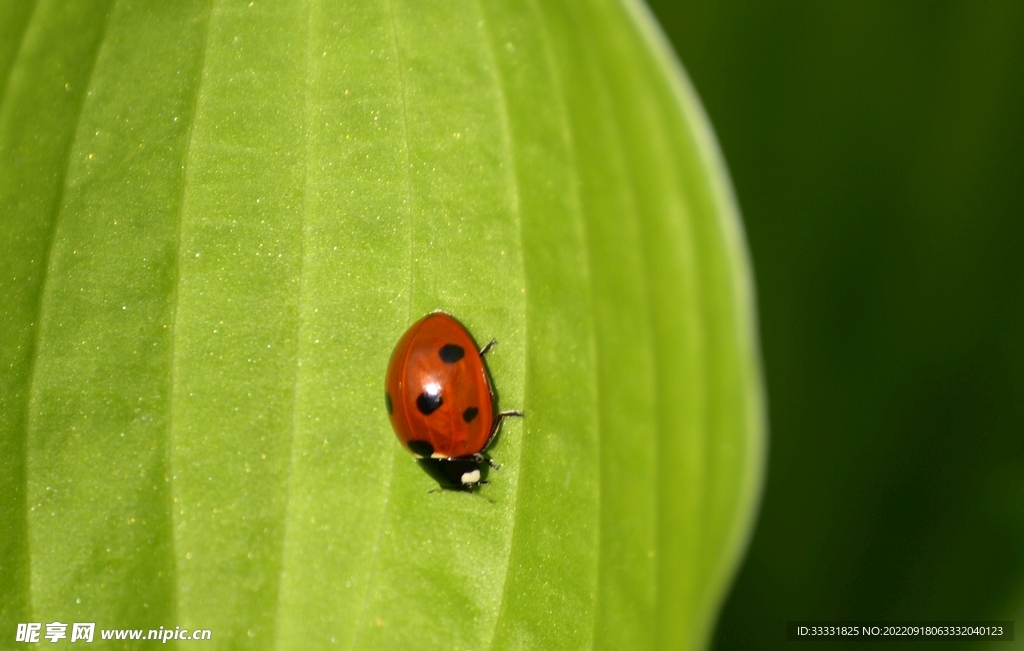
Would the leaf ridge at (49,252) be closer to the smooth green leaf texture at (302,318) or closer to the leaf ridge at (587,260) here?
the smooth green leaf texture at (302,318)

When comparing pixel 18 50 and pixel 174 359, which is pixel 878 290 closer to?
pixel 174 359

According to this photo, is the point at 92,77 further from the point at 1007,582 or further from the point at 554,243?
the point at 1007,582

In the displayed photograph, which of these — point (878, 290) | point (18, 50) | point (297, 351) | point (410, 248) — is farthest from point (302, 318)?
point (878, 290)

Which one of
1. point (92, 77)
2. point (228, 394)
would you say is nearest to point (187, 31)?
→ point (92, 77)

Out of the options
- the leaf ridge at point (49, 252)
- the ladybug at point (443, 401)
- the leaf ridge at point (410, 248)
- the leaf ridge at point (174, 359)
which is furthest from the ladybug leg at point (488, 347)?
the leaf ridge at point (49, 252)

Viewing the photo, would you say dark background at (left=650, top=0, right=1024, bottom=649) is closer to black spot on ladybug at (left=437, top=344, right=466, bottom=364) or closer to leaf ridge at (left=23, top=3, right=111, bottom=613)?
black spot on ladybug at (left=437, top=344, right=466, bottom=364)
